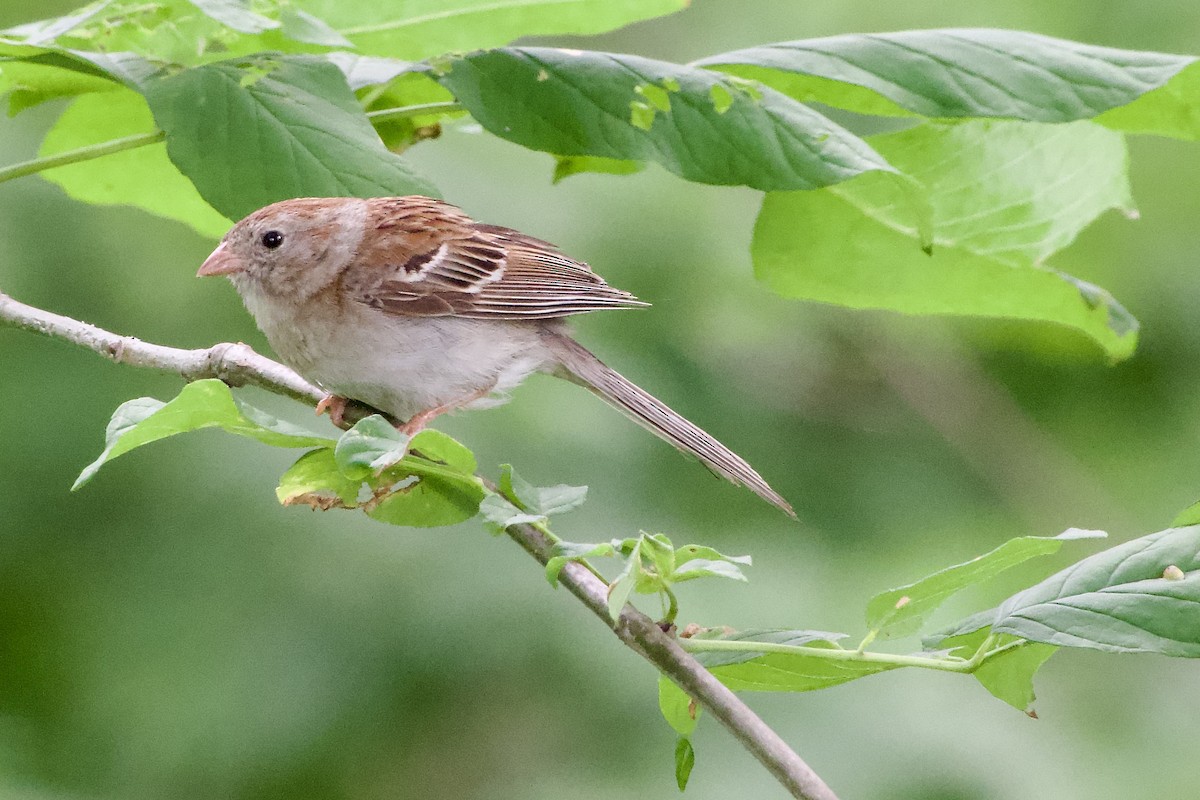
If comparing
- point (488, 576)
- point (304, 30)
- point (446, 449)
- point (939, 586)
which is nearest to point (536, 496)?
point (446, 449)

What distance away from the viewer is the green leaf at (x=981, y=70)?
1688 mm

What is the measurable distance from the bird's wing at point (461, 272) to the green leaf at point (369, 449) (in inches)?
46.5

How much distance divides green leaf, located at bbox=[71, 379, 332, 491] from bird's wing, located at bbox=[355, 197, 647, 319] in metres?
1.20

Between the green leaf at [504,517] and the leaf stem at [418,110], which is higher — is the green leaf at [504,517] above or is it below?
below

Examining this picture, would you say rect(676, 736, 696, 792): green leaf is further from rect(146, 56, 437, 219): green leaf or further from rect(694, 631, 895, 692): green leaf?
rect(146, 56, 437, 219): green leaf

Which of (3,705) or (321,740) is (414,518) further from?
(3,705)

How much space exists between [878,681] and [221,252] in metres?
1.95

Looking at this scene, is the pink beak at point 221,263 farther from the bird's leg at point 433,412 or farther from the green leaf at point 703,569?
the green leaf at point 703,569

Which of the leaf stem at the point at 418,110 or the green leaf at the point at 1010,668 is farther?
the leaf stem at the point at 418,110

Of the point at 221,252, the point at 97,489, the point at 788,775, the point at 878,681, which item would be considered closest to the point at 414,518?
the point at 788,775

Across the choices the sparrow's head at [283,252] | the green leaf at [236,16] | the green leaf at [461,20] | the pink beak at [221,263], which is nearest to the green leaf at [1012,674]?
the green leaf at [461,20]

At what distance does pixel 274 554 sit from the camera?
3.64m

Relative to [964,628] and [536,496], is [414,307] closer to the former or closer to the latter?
[536,496]

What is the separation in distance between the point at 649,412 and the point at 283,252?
0.81 meters
